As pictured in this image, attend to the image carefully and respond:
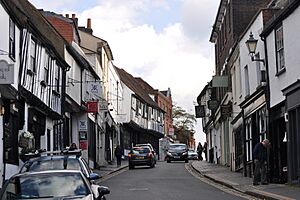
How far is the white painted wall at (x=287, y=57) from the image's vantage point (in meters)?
21.5

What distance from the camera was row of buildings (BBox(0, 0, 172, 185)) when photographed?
2203 cm

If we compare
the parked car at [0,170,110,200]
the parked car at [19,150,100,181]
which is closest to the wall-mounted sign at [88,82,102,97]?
the parked car at [19,150,100,181]

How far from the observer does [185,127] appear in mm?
117250

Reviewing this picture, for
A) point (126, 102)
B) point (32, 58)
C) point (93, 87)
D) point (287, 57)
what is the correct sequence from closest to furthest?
point (287, 57)
point (32, 58)
point (93, 87)
point (126, 102)

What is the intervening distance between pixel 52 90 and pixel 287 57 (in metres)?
12.0

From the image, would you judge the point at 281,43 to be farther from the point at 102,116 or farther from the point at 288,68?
the point at 102,116

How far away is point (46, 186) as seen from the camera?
11.9 meters

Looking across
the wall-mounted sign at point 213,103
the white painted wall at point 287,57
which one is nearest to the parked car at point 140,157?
the wall-mounted sign at point 213,103

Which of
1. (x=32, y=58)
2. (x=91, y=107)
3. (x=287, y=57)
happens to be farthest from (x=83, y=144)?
(x=287, y=57)

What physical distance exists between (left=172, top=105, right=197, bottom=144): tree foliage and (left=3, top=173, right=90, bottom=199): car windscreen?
332ft

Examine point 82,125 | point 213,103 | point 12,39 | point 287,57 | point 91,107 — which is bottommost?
point 82,125

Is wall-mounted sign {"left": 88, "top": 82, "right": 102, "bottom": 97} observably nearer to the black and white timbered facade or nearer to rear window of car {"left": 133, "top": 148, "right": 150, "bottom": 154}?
rear window of car {"left": 133, "top": 148, "right": 150, "bottom": 154}

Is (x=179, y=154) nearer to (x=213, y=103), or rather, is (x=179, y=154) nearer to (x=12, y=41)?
(x=213, y=103)

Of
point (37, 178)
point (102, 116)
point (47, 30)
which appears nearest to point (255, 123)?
point (47, 30)
